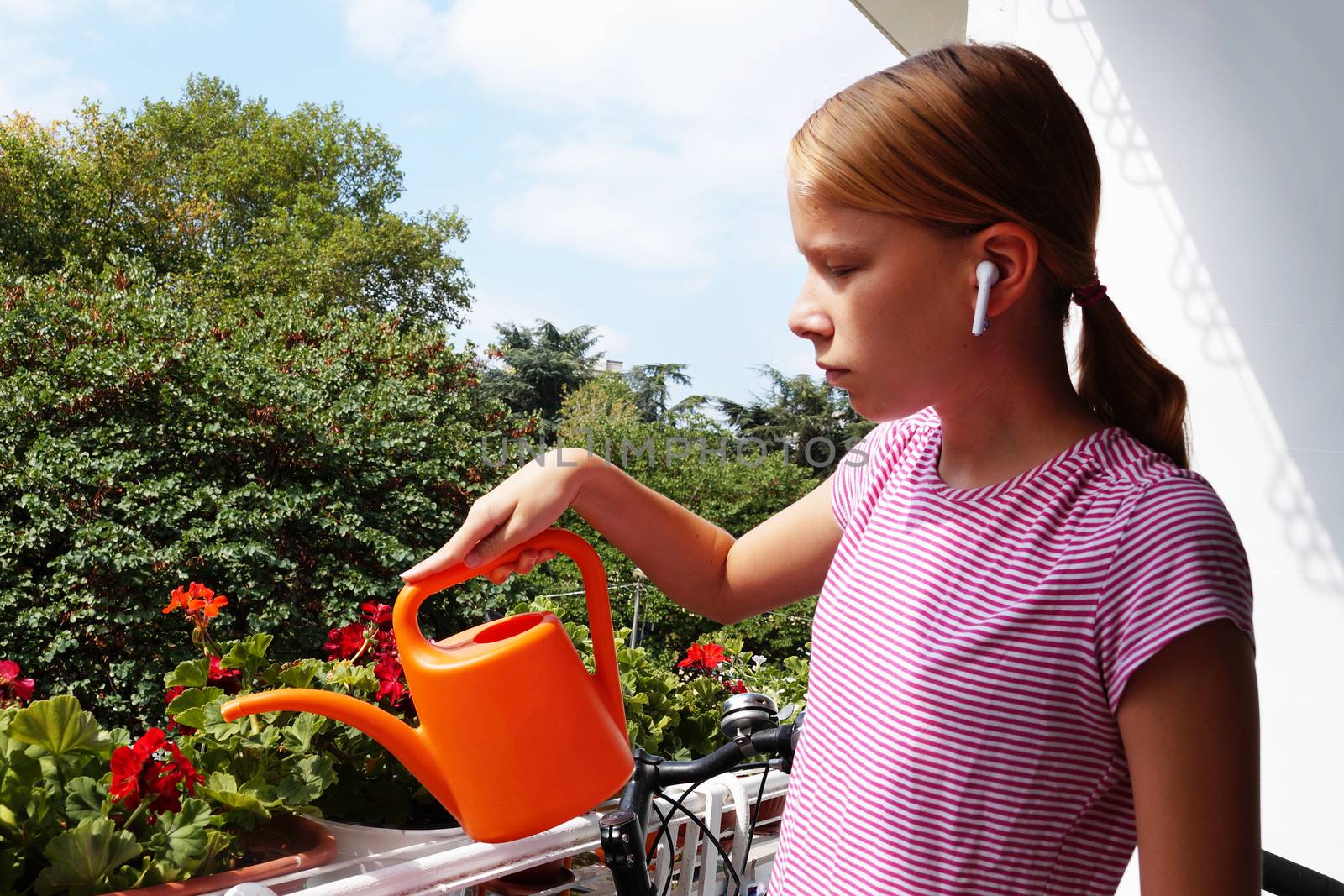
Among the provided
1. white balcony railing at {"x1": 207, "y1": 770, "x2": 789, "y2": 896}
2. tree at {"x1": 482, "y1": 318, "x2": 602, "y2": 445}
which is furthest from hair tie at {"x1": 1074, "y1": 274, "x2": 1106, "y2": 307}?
tree at {"x1": 482, "y1": 318, "x2": 602, "y2": 445}

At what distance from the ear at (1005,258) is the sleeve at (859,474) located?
18cm

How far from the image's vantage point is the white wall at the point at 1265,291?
173 centimetres

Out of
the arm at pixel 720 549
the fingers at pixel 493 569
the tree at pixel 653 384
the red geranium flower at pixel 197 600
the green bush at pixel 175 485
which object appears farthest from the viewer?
the tree at pixel 653 384

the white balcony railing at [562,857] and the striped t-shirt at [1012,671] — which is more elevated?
the striped t-shirt at [1012,671]

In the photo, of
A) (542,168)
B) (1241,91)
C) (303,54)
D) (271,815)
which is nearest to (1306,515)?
(1241,91)

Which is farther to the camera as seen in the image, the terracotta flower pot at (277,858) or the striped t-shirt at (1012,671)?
the terracotta flower pot at (277,858)

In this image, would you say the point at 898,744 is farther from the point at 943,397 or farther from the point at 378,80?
the point at 378,80

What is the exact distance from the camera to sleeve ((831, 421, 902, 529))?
73 centimetres

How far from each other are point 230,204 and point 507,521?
64.8ft

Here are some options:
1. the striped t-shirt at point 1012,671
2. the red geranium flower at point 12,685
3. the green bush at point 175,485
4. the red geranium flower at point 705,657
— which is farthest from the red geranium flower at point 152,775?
the green bush at point 175,485

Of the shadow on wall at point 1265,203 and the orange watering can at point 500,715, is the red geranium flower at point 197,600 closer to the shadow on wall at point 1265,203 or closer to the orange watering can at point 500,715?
the orange watering can at point 500,715

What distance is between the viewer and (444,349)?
5805mm

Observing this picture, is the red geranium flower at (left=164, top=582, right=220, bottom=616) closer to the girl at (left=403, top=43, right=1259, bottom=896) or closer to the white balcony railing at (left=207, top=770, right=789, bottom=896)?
the white balcony railing at (left=207, top=770, right=789, bottom=896)

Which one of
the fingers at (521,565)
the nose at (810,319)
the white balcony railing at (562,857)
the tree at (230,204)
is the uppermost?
the tree at (230,204)
